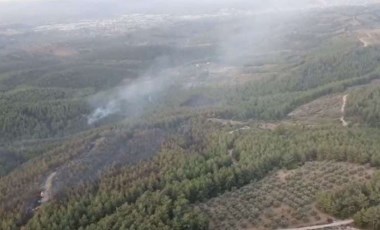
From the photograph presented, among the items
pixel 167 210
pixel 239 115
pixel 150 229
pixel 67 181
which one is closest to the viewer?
pixel 150 229

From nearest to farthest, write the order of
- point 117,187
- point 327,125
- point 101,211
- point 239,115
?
1. point 101,211
2. point 117,187
3. point 327,125
4. point 239,115

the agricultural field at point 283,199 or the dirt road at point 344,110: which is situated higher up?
the agricultural field at point 283,199

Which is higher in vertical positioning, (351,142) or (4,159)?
(351,142)

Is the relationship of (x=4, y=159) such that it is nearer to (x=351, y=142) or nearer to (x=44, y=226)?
(x=44, y=226)

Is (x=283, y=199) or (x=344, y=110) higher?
(x=283, y=199)

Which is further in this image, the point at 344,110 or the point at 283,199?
the point at 344,110

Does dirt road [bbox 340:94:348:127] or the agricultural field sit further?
dirt road [bbox 340:94:348:127]

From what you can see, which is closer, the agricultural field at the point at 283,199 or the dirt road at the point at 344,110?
the agricultural field at the point at 283,199

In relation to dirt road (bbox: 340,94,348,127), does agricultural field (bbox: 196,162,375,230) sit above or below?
above

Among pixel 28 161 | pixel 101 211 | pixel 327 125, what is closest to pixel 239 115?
pixel 327 125

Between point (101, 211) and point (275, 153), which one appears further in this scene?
point (275, 153)
